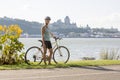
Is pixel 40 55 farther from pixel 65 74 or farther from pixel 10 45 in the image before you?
pixel 65 74

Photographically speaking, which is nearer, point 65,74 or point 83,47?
point 65,74

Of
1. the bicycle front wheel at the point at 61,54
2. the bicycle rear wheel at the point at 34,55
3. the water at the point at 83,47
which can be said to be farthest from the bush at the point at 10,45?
the water at the point at 83,47

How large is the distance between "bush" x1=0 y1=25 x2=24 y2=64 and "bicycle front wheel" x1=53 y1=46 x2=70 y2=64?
145 centimetres

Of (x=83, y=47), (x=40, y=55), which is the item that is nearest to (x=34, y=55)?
(x=40, y=55)

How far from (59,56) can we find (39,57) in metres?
0.98

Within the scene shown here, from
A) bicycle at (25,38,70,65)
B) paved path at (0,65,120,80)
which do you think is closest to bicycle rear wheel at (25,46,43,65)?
bicycle at (25,38,70,65)

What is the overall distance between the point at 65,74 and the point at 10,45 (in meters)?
4.41

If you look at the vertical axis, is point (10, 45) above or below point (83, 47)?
above

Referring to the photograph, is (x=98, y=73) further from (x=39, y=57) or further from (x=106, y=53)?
(x=106, y=53)

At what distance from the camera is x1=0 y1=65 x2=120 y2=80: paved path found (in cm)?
1283

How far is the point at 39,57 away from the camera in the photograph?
17.3 m

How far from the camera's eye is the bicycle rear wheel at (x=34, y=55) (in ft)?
55.9

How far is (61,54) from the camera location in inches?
698

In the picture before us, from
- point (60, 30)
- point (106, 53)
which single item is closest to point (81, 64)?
point (106, 53)
